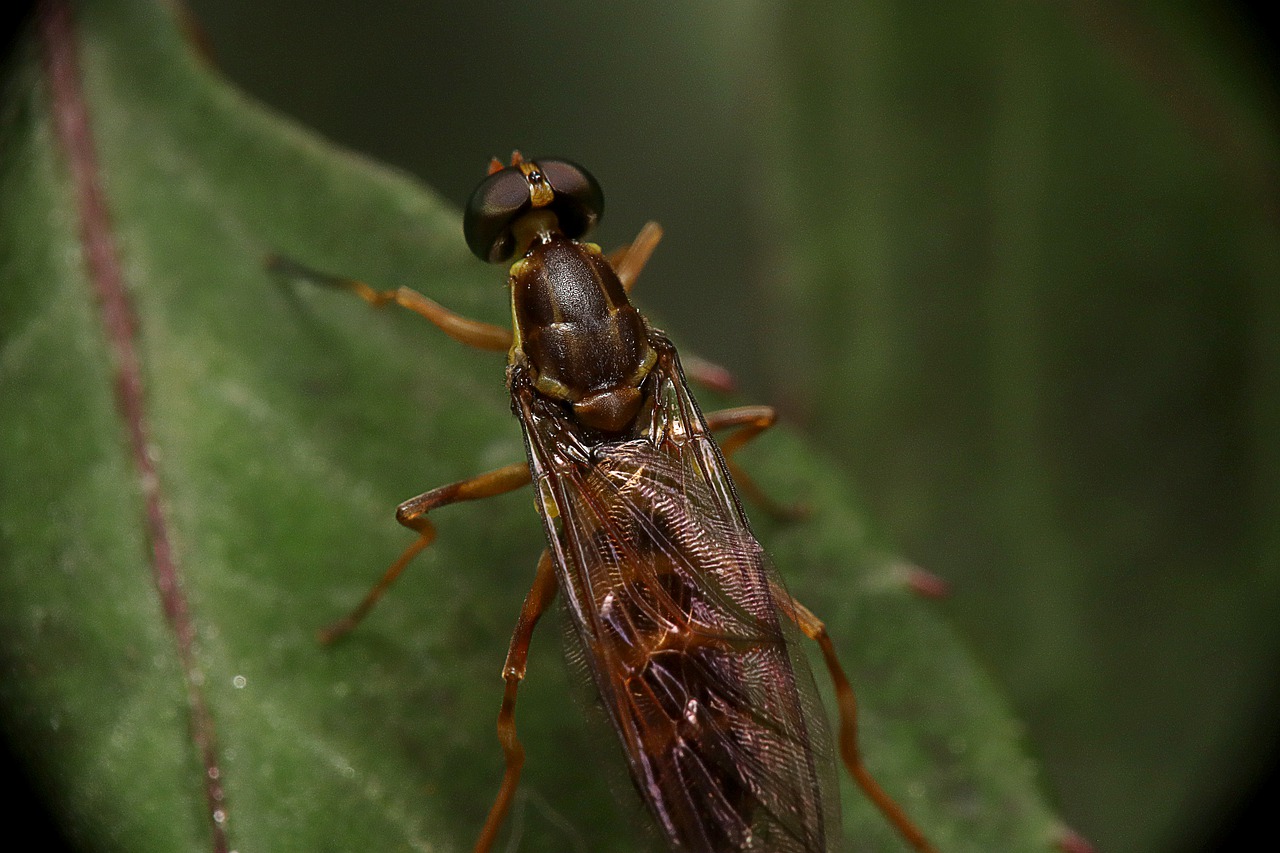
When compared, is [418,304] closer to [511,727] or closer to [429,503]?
[429,503]

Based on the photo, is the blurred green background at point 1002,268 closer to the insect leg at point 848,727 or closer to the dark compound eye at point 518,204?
the dark compound eye at point 518,204

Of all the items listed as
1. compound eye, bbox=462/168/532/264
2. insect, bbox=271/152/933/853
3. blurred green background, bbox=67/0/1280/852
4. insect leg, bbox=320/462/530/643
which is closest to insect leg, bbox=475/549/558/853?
insect, bbox=271/152/933/853

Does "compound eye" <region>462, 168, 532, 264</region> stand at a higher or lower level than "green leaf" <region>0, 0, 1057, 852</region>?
higher

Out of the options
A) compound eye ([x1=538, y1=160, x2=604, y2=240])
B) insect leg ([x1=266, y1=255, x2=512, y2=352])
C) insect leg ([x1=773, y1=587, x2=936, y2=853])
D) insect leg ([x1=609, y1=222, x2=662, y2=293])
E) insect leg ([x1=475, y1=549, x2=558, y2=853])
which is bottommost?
insect leg ([x1=475, y1=549, x2=558, y2=853])

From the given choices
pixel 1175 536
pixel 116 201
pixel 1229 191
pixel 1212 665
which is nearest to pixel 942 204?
pixel 1229 191

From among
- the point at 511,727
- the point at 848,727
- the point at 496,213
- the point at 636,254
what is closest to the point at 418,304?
the point at 496,213

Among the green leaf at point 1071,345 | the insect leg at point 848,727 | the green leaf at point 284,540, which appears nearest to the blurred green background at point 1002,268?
the green leaf at point 1071,345

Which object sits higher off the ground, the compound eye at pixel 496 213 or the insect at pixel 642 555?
the compound eye at pixel 496 213

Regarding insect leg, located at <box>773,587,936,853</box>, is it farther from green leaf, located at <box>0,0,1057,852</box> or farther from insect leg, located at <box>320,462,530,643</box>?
insect leg, located at <box>320,462,530,643</box>
